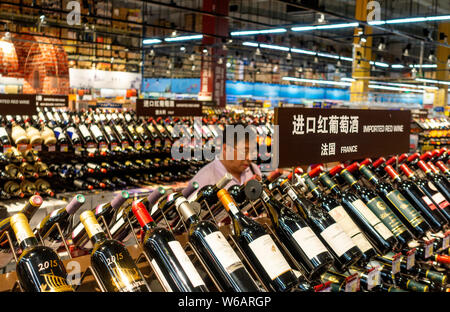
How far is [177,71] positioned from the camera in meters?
27.5

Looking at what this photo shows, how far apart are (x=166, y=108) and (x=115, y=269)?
6857 millimetres

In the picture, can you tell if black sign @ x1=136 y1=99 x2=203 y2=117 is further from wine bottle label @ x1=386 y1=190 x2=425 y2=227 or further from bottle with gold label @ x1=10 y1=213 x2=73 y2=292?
bottle with gold label @ x1=10 y1=213 x2=73 y2=292

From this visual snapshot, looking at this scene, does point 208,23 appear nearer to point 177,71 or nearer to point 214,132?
point 214,132

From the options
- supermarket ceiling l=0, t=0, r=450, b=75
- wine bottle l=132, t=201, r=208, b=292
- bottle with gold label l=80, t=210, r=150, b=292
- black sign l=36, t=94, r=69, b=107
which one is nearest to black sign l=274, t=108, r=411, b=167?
wine bottle l=132, t=201, r=208, b=292

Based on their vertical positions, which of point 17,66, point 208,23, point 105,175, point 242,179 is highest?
point 208,23

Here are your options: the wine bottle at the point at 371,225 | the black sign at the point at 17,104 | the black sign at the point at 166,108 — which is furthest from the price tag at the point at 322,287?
the black sign at the point at 166,108

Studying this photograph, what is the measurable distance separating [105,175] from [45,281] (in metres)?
6.58

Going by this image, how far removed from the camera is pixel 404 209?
218 cm

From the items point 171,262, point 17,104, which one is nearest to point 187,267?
point 171,262

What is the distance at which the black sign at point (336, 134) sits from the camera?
88.0 inches

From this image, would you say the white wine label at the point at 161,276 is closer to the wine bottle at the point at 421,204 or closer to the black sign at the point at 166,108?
the wine bottle at the point at 421,204

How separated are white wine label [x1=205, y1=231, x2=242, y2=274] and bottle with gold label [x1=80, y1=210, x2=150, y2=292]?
0.72ft
